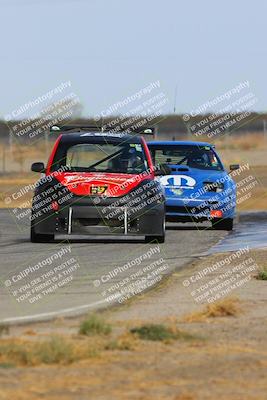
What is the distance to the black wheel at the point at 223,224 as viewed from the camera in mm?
25169

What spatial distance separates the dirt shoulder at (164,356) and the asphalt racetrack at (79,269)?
525 millimetres

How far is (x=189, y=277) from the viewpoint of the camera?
15.7 meters

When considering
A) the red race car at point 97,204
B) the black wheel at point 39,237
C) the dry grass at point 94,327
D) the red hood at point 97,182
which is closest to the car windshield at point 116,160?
the red race car at point 97,204

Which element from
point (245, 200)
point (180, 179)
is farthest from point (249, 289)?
point (245, 200)

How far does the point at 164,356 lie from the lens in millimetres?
9719

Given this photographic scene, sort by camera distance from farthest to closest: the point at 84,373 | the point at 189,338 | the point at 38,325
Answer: the point at 38,325
the point at 189,338
the point at 84,373

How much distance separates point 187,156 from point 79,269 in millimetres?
9606

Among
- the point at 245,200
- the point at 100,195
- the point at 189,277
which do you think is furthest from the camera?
the point at 245,200

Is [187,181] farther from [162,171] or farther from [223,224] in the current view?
[162,171]

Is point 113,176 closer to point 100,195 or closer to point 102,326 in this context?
point 100,195

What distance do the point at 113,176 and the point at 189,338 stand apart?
10.4 m

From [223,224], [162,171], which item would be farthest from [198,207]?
[162,171]

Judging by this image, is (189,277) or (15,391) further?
(189,277)

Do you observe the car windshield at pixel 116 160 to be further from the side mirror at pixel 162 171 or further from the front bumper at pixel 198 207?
the front bumper at pixel 198 207
